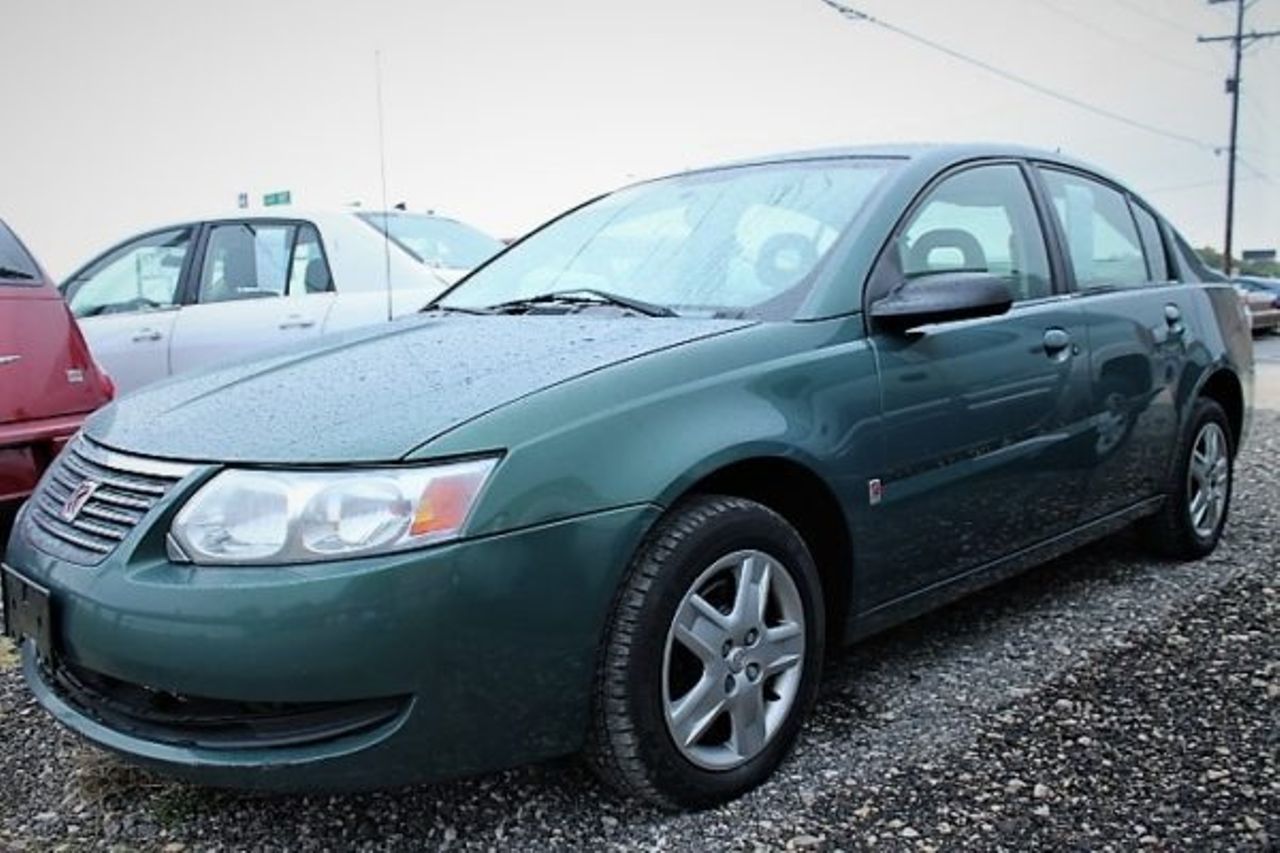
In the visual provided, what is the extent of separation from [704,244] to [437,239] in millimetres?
3410

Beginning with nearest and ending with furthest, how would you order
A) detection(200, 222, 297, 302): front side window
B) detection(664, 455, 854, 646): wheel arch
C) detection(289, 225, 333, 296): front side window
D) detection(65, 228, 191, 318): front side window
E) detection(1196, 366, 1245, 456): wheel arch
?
detection(664, 455, 854, 646): wheel arch
detection(1196, 366, 1245, 456): wheel arch
detection(289, 225, 333, 296): front side window
detection(200, 222, 297, 302): front side window
detection(65, 228, 191, 318): front side window

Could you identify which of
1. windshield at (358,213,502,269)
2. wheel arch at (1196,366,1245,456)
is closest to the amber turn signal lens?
wheel arch at (1196,366,1245,456)

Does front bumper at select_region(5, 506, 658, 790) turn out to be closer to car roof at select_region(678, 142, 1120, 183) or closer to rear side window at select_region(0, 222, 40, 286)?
car roof at select_region(678, 142, 1120, 183)

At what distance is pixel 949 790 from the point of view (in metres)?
2.29

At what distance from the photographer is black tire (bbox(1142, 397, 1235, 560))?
12.3 feet

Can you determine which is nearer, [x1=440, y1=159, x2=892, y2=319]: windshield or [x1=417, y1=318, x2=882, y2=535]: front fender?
[x1=417, y1=318, x2=882, y2=535]: front fender

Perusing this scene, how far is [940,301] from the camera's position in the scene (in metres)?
2.54

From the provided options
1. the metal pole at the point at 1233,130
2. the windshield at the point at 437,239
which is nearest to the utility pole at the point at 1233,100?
the metal pole at the point at 1233,130

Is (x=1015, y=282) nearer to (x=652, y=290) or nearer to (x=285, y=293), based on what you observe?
(x=652, y=290)

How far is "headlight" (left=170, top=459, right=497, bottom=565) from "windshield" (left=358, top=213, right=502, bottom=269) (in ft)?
12.8

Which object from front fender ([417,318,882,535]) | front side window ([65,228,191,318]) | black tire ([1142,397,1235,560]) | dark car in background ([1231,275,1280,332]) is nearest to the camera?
front fender ([417,318,882,535])

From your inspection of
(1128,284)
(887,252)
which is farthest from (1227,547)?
(887,252)

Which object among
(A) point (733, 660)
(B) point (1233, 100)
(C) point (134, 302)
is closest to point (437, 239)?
(C) point (134, 302)

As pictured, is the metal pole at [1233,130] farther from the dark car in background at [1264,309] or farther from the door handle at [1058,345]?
the door handle at [1058,345]
